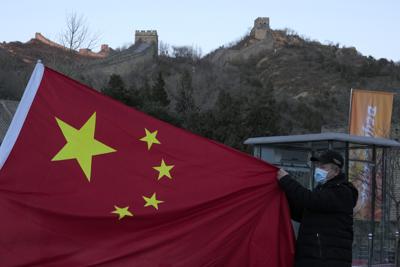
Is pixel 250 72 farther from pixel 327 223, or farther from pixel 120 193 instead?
pixel 327 223

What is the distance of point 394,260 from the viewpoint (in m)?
9.99

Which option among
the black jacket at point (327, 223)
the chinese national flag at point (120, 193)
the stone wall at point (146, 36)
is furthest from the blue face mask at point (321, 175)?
the stone wall at point (146, 36)

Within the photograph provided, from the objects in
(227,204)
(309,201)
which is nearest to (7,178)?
(227,204)

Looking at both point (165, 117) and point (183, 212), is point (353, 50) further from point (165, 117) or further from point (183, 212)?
point (183, 212)

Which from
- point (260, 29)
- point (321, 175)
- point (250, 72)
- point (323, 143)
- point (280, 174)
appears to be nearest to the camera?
point (321, 175)

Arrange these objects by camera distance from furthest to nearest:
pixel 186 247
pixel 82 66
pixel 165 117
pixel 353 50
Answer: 1. pixel 353 50
2. pixel 82 66
3. pixel 165 117
4. pixel 186 247

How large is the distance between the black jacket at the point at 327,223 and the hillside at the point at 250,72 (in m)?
36.1

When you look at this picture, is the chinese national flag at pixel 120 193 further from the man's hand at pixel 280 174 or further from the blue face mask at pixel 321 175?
the blue face mask at pixel 321 175

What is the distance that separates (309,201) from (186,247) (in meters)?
1.30

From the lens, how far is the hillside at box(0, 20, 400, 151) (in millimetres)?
61266

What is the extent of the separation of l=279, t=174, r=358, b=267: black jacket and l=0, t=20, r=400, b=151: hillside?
36.1m

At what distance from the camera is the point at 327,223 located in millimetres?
5430

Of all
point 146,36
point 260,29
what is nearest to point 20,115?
point 146,36

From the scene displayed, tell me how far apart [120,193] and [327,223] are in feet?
6.37
